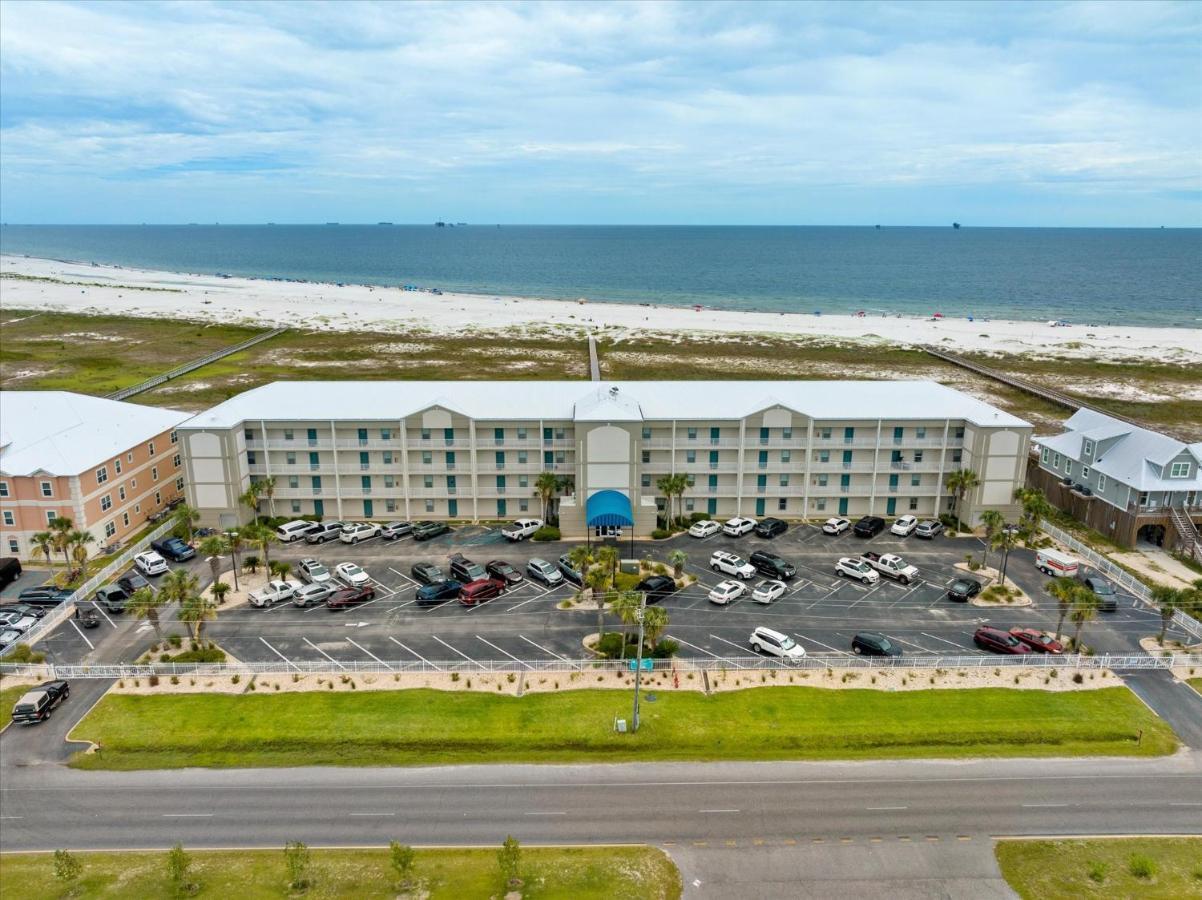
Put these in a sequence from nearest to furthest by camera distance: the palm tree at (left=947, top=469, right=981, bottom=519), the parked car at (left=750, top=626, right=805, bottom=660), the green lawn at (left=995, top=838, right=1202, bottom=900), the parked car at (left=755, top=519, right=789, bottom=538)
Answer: the green lawn at (left=995, top=838, right=1202, bottom=900), the parked car at (left=750, top=626, right=805, bottom=660), the palm tree at (left=947, top=469, right=981, bottom=519), the parked car at (left=755, top=519, right=789, bottom=538)

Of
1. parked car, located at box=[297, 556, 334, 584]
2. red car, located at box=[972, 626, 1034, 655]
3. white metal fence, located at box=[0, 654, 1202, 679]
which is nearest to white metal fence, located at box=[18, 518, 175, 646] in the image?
white metal fence, located at box=[0, 654, 1202, 679]

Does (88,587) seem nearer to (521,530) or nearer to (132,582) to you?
(132,582)

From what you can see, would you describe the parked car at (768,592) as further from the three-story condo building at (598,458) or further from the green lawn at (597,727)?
the three-story condo building at (598,458)

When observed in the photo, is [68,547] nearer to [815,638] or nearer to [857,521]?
[815,638]

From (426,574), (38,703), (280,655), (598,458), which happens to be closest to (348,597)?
(426,574)

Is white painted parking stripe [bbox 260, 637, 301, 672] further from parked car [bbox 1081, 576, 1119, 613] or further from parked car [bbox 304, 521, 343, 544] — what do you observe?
parked car [bbox 1081, 576, 1119, 613]
